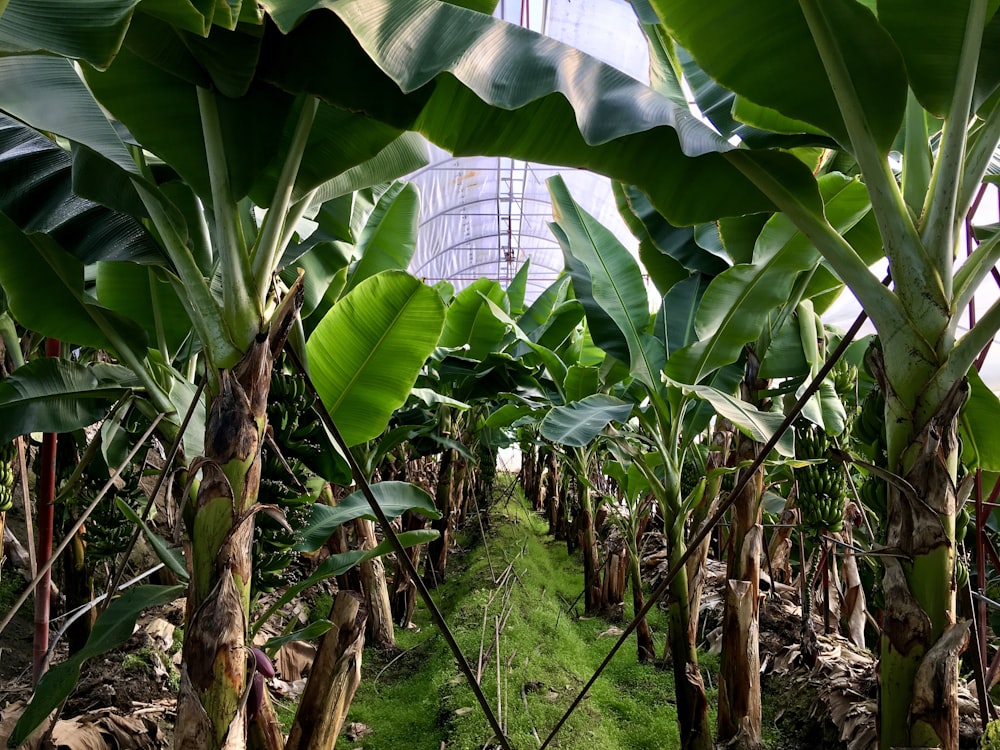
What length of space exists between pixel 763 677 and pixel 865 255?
220 cm

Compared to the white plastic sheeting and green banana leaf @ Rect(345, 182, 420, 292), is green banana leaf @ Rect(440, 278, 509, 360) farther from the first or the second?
the white plastic sheeting

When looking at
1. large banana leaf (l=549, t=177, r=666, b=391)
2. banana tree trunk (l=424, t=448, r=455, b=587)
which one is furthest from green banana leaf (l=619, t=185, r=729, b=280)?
banana tree trunk (l=424, t=448, r=455, b=587)

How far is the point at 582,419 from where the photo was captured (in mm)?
2150

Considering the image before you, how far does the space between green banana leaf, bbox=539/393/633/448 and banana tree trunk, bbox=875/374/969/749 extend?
3.14 feet

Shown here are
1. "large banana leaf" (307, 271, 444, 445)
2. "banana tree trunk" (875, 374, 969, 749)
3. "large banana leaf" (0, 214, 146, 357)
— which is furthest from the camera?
"large banana leaf" (307, 271, 444, 445)

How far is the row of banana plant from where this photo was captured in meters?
1.02

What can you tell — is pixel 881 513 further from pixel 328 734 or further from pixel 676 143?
pixel 328 734

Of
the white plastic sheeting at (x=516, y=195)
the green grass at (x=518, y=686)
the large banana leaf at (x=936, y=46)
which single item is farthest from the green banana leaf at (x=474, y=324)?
the white plastic sheeting at (x=516, y=195)

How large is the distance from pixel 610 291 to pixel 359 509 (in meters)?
1.26

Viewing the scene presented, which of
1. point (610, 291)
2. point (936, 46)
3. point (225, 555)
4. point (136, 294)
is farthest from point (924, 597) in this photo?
point (136, 294)

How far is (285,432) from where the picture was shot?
1.84m

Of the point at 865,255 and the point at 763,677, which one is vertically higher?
the point at 865,255

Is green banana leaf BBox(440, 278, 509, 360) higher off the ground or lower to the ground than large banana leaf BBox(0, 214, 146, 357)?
higher

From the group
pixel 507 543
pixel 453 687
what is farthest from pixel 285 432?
pixel 507 543
